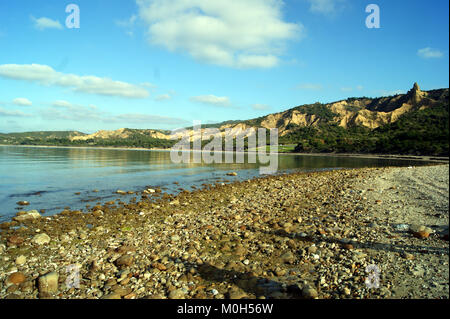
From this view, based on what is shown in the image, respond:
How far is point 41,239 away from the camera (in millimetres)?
8750

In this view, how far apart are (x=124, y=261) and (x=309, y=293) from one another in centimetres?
485

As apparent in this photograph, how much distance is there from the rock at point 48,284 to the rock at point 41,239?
11.5 ft

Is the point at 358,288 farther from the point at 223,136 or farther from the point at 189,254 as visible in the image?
the point at 223,136

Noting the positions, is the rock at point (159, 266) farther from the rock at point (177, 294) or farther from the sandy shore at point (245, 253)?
the rock at point (177, 294)

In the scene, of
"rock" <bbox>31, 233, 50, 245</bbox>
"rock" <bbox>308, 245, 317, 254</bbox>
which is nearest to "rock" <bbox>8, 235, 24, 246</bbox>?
"rock" <bbox>31, 233, 50, 245</bbox>

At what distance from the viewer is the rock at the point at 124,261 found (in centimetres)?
665

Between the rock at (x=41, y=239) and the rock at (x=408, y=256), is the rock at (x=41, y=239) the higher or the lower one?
the lower one

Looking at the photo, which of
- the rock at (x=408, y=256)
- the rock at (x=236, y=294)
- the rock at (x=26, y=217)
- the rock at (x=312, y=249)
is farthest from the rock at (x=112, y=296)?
the rock at (x=26, y=217)

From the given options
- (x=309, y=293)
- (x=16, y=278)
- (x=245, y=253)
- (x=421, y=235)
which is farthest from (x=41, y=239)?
(x=421, y=235)

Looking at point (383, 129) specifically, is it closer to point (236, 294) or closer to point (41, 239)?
point (236, 294)

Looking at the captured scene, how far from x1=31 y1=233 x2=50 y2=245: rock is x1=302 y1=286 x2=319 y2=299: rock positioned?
876cm

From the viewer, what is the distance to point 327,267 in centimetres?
586

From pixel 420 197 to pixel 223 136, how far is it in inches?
5803
